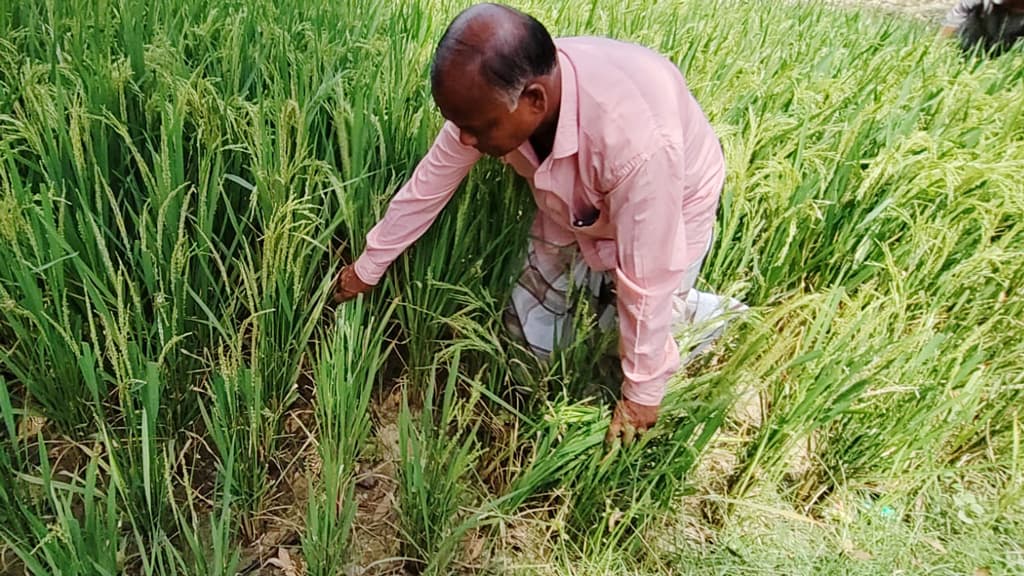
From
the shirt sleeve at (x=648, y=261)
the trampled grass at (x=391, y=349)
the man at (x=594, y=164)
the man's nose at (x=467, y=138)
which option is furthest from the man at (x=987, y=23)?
the man's nose at (x=467, y=138)

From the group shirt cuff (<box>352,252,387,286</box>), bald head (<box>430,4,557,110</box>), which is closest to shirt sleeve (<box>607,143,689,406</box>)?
bald head (<box>430,4,557,110</box>)

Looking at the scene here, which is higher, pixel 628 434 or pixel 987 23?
pixel 987 23

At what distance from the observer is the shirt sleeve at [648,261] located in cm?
127

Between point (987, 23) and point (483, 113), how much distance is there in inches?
146

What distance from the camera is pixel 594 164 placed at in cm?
134

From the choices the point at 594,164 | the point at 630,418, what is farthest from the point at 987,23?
the point at 630,418

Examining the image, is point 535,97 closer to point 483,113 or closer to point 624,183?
point 483,113

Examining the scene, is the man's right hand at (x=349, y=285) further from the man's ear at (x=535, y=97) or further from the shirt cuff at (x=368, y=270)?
the man's ear at (x=535, y=97)

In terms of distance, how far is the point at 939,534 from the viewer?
1552 millimetres

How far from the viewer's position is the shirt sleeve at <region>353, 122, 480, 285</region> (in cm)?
149

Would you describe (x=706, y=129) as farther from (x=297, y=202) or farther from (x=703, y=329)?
(x=297, y=202)

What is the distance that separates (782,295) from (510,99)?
1.04 m

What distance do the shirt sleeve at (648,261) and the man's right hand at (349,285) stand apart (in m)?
0.55

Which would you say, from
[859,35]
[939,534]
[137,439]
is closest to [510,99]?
[137,439]
